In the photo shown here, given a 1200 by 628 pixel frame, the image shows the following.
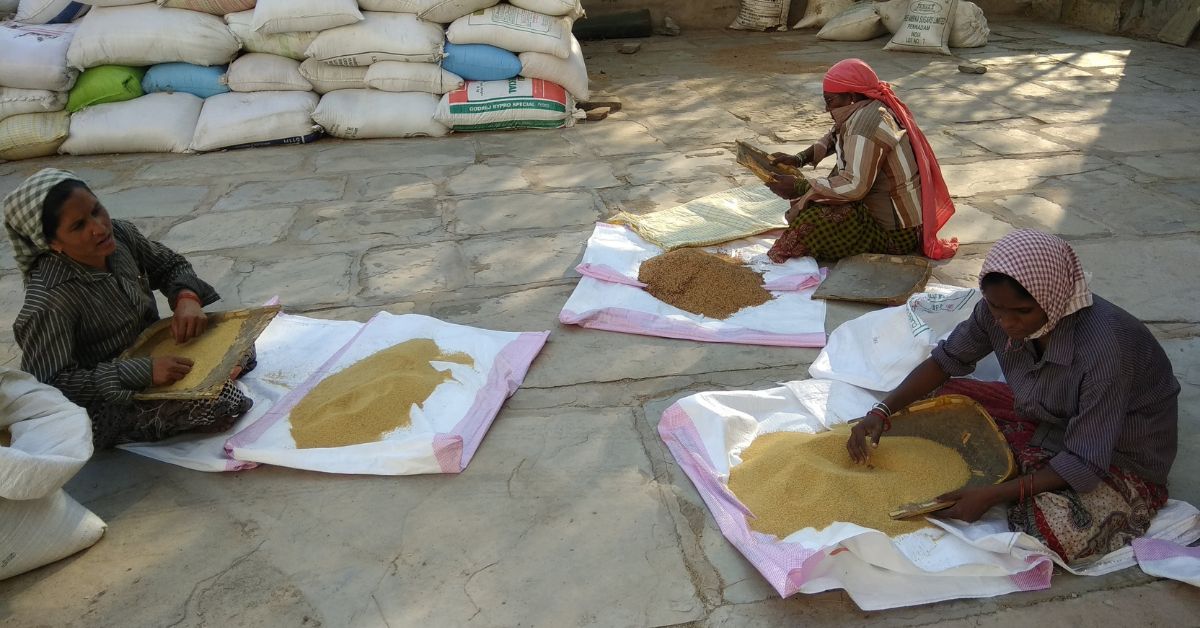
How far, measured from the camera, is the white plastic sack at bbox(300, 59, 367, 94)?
591 cm

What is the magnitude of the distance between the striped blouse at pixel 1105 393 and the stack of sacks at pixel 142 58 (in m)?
5.58

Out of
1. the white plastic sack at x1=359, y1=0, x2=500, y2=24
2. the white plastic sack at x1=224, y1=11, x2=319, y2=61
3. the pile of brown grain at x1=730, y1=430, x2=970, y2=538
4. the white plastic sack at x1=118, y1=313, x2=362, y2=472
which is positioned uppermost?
the white plastic sack at x1=359, y1=0, x2=500, y2=24

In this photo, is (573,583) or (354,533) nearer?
(573,583)

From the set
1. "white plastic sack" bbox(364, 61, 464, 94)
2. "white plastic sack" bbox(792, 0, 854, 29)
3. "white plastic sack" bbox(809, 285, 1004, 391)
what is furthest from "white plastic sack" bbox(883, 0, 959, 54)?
"white plastic sack" bbox(809, 285, 1004, 391)

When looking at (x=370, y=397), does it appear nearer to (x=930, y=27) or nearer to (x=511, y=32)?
(x=511, y=32)

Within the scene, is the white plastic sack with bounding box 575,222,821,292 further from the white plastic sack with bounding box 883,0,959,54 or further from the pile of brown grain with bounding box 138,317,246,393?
the white plastic sack with bounding box 883,0,959,54

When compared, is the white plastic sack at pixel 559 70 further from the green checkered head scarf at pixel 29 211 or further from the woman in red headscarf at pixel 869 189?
the green checkered head scarf at pixel 29 211

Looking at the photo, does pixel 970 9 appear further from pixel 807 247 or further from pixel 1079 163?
pixel 807 247

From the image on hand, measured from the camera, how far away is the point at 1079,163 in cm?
500

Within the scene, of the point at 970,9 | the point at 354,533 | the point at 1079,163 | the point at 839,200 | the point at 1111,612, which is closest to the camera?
the point at 1111,612

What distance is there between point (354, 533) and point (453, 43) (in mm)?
4321

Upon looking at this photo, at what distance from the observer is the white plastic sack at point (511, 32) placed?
226 inches

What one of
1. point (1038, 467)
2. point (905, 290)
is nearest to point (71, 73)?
point (905, 290)

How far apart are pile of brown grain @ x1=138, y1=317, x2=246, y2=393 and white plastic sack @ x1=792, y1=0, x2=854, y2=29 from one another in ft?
26.3
